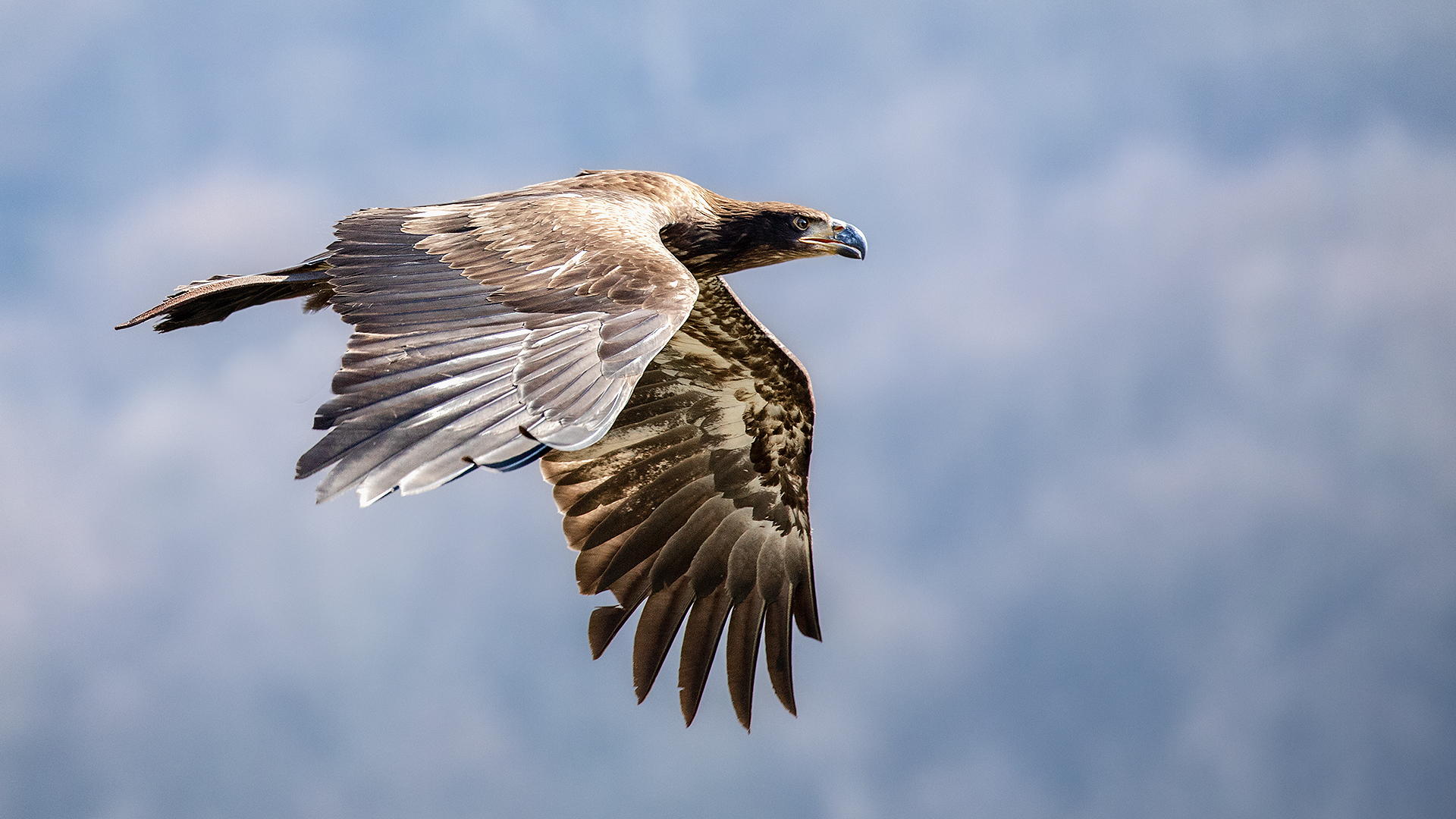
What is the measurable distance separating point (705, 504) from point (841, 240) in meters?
1.78

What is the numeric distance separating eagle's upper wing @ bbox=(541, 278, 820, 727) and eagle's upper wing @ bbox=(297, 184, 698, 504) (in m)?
1.81

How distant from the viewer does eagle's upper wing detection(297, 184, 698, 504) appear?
16.3ft

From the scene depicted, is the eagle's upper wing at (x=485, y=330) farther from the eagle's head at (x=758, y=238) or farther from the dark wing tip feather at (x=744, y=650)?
the dark wing tip feather at (x=744, y=650)

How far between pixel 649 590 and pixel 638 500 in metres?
0.58

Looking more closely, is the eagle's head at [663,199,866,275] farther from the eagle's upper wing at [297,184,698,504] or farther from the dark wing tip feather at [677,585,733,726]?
the dark wing tip feather at [677,585,733,726]

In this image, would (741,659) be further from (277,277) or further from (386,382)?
(386,382)

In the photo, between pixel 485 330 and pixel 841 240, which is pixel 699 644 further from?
pixel 485 330

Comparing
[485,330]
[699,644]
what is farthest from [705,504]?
[485,330]

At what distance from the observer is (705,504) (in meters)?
9.10

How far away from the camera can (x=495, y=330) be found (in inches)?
230

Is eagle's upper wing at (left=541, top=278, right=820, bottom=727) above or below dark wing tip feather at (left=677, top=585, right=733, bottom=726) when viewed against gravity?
above

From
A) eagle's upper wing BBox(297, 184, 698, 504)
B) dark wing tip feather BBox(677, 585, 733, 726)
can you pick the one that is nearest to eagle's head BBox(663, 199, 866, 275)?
eagle's upper wing BBox(297, 184, 698, 504)

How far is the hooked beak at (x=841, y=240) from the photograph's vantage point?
9133mm

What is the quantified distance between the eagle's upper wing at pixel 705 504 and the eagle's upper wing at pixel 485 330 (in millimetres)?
1806
